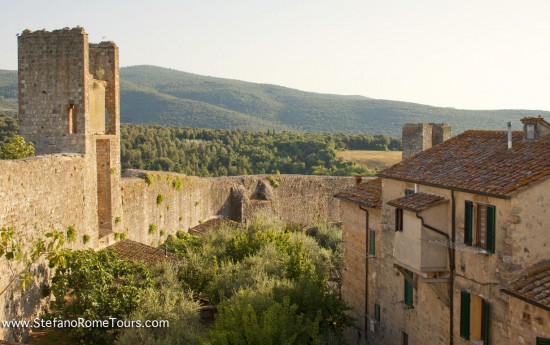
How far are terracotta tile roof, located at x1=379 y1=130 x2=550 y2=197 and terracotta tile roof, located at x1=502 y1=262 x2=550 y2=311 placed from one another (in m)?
1.38

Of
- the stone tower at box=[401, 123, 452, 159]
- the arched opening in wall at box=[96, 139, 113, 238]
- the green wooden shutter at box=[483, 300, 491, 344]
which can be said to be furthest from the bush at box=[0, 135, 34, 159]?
the green wooden shutter at box=[483, 300, 491, 344]

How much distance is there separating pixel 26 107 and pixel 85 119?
175 centimetres

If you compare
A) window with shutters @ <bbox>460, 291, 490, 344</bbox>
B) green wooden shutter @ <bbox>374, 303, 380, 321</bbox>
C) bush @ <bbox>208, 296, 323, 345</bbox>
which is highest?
window with shutters @ <bbox>460, 291, 490, 344</bbox>

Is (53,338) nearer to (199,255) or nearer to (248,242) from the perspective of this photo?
(199,255)

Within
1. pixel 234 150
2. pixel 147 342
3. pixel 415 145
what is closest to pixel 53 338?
pixel 147 342

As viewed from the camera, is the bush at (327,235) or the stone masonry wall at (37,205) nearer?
the stone masonry wall at (37,205)

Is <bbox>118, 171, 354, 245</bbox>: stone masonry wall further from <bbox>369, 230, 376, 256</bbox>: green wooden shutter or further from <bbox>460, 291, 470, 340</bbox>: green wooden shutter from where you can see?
<bbox>460, 291, 470, 340</bbox>: green wooden shutter

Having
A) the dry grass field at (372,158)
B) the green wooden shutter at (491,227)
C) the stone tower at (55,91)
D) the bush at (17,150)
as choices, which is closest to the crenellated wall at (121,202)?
the stone tower at (55,91)

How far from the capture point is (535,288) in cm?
1030

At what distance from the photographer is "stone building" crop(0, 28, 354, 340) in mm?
13742

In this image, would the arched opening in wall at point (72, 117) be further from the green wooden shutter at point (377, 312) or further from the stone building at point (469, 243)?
the green wooden shutter at point (377, 312)

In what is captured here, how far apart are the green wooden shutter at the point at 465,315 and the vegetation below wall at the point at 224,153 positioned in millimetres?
36967

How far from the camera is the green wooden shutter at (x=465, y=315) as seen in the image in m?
12.1

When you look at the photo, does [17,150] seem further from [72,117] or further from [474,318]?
[474,318]
